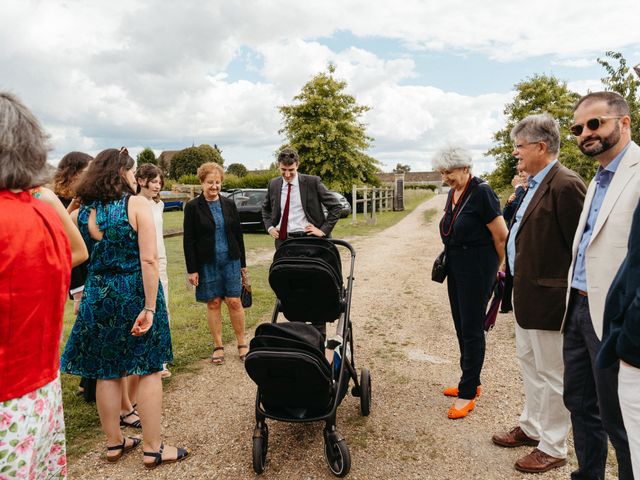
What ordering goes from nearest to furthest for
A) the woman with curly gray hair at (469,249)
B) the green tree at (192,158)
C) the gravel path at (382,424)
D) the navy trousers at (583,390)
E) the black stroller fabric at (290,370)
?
the navy trousers at (583,390)
the black stroller fabric at (290,370)
the gravel path at (382,424)
the woman with curly gray hair at (469,249)
the green tree at (192,158)

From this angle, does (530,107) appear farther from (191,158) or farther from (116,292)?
(191,158)

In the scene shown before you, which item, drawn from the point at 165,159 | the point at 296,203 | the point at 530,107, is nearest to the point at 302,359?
the point at 296,203

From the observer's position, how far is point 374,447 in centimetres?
341

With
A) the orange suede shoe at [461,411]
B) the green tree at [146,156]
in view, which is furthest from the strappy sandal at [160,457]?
the green tree at [146,156]

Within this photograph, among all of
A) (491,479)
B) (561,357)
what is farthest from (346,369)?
(561,357)

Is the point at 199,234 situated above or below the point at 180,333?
above

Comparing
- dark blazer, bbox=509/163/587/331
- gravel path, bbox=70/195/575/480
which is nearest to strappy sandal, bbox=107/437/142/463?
gravel path, bbox=70/195/575/480

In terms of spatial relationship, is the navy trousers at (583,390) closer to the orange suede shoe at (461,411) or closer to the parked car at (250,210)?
the orange suede shoe at (461,411)

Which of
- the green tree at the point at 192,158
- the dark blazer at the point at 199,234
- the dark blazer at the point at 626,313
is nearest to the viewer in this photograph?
the dark blazer at the point at 626,313

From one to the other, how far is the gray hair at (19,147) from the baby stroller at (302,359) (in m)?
1.62

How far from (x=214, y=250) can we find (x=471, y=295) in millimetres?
2729

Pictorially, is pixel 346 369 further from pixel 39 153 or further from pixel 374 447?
pixel 39 153

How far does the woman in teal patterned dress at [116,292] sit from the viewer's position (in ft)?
9.92

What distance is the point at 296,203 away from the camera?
5.12 metres
